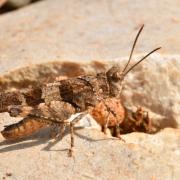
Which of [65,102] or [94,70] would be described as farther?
[94,70]

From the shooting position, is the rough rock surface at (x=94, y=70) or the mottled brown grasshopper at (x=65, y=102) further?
the mottled brown grasshopper at (x=65, y=102)

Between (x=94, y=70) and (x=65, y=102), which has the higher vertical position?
(x=94, y=70)

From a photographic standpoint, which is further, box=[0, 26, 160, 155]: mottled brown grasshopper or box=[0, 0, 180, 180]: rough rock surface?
box=[0, 26, 160, 155]: mottled brown grasshopper

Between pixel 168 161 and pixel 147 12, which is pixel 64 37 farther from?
pixel 168 161
